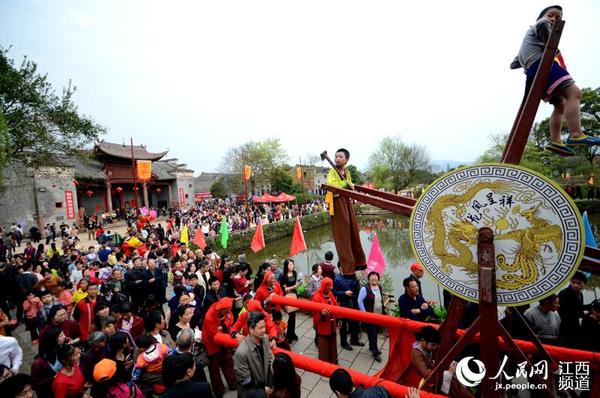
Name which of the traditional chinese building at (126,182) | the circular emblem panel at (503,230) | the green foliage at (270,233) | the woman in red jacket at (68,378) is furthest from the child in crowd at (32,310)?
the traditional chinese building at (126,182)

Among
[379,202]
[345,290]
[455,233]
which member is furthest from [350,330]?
[455,233]

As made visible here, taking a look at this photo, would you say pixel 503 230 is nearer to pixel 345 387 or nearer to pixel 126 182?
pixel 345 387

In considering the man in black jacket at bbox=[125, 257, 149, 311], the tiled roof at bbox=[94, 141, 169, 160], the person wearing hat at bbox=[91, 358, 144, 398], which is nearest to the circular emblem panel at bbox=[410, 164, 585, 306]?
the person wearing hat at bbox=[91, 358, 144, 398]

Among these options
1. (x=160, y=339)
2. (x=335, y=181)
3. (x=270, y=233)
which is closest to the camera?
(x=335, y=181)

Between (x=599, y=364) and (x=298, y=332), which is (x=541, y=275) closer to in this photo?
(x=599, y=364)

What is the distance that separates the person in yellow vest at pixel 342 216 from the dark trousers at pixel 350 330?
2181 millimetres

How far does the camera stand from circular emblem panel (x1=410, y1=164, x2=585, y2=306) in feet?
6.84

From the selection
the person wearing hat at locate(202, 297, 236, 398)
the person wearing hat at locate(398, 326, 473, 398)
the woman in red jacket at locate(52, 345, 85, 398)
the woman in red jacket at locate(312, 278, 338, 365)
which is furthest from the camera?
the woman in red jacket at locate(312, 278, 338, 365)

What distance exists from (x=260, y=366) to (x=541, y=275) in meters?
2.74

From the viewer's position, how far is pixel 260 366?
318 cm

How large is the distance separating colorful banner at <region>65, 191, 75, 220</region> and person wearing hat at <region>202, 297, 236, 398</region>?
24182 mm

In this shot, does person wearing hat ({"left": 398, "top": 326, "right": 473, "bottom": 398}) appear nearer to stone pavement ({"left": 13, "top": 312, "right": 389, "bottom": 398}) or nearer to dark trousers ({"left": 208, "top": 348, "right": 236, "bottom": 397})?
stone pavement ({"left": 13, "top": 312, "right": 389, "bottom": 398})

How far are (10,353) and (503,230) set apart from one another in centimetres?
581

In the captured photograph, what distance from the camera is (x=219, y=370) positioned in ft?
14.2
